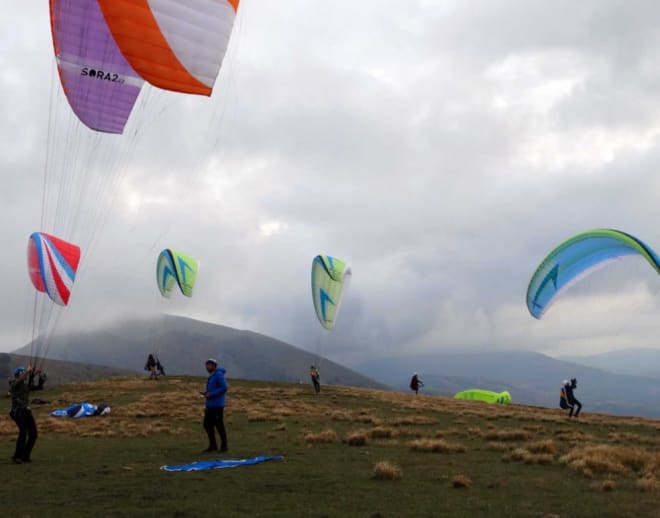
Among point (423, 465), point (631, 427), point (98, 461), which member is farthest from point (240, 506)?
point (631, 427)

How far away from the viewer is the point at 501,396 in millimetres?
61812

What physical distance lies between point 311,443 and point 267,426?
16.7 feet

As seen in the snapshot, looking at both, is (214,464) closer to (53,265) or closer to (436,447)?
(436,447)

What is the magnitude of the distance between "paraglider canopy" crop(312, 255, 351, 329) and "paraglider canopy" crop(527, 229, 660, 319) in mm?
18562

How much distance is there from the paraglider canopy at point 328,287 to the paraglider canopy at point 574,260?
18562 millimetres

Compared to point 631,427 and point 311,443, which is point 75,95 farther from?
point 631,427

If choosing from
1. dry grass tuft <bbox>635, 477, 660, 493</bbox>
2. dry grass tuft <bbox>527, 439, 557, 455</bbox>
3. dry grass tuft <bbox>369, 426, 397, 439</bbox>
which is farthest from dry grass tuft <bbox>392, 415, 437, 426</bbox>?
dry grass tuft <bbox>635, 477, 660, 493</bbox>

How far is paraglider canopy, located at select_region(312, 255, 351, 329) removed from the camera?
4109cm

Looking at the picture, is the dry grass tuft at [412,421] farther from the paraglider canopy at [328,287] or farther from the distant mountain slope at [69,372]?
the distant mountain slope at [69,372]

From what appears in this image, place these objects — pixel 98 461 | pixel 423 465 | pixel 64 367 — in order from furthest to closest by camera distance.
Result: pixel 64 367 < pixel 98 461 < pixel 423 465

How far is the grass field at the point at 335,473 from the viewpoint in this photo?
28.8ft

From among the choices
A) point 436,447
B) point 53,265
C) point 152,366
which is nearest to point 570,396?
point 436,447

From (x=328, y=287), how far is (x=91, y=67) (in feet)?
90.8

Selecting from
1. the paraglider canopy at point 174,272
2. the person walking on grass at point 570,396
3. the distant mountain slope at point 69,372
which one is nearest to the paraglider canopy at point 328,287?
Answer: the paraglider canopy at point 174,272
